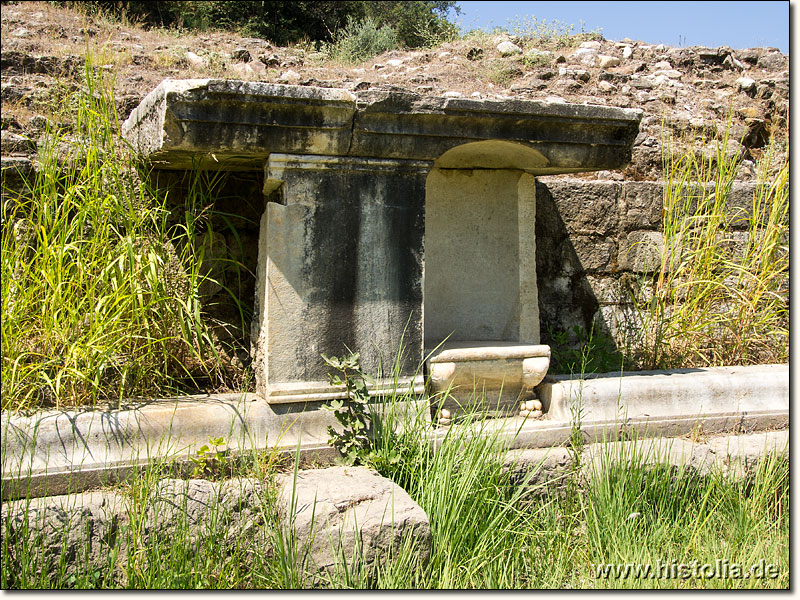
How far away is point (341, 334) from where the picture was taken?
3.17m

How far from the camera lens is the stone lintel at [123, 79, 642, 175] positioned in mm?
2873

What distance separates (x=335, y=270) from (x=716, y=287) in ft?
7.82

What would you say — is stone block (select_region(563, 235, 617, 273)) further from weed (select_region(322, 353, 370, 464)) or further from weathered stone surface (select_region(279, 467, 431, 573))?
weathered stone surface (select_region(279, 467, 431, 573))

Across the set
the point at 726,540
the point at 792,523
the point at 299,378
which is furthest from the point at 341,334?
the point at 792,523

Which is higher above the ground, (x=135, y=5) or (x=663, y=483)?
(x=135, y=5)

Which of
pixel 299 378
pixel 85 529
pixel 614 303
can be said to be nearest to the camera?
pixel 85 529

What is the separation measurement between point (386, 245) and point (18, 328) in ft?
5.01

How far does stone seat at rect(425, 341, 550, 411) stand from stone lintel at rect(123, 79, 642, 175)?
924mm

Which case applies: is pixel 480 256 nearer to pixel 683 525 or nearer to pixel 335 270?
pixel 335 270

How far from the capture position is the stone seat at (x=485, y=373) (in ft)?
11.1

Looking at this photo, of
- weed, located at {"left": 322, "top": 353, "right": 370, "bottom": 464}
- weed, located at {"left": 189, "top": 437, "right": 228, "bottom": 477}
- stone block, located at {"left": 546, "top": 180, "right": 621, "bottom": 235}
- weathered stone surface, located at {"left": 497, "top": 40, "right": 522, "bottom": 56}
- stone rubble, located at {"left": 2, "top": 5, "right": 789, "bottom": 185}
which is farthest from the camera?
weathered stone surface, located at {"left": 497, "top": 40, "right": 522, "bottom": 56}

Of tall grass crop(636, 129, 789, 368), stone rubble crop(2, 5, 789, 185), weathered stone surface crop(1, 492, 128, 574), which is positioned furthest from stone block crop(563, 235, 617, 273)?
weathered stone surface crop(1, 492, 128, 574)

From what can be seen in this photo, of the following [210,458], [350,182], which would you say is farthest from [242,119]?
[210,458]

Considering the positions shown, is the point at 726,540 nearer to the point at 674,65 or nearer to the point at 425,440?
the point at 425,440
